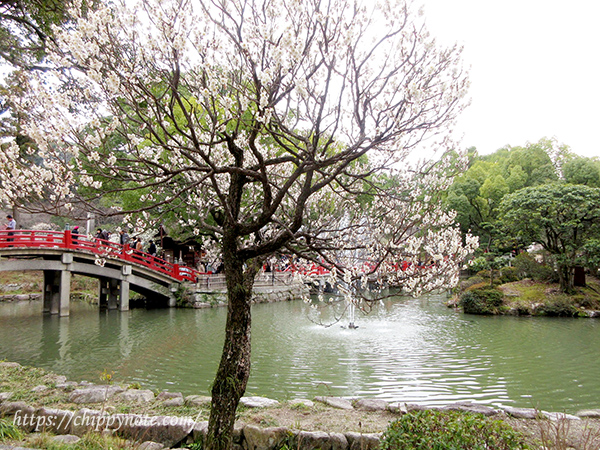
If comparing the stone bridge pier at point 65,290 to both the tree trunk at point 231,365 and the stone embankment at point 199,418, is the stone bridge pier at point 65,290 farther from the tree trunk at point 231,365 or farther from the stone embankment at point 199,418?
the tree trunk at point 231,365

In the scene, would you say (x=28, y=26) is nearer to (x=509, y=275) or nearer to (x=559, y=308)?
(x=559, y=308)

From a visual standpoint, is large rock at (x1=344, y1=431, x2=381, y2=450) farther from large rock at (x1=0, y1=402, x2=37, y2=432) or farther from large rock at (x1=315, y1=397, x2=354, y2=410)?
large rock at (x1=0, y1=402, x2=37, y2=432)

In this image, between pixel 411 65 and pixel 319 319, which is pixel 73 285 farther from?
pixel 411 65

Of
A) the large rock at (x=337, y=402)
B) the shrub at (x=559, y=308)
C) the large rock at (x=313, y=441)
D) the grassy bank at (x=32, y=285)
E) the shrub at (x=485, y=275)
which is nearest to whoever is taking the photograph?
the large rock at (x=313, y=441)

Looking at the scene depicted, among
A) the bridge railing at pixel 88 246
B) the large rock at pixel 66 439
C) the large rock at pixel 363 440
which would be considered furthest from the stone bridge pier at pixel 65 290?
→ the large rock at pixel 363 440

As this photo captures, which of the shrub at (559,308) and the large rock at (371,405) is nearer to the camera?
the large rock at (371,405)

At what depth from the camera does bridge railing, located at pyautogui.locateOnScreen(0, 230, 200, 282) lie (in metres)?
15.7

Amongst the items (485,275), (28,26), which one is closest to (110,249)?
(28,26)

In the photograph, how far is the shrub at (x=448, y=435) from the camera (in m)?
3.02

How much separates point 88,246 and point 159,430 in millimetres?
15238

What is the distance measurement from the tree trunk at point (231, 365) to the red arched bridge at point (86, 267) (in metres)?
12.4

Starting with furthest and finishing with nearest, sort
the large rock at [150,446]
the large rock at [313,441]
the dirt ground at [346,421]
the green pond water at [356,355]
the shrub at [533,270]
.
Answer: the shrub at [533,270] → the green pond water at [356,355] → the dirt ground at [346,421] → the large rock at [313,441] → the large rock at [150,446]

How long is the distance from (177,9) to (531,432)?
223 inches

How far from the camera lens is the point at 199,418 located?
4.86 meters
